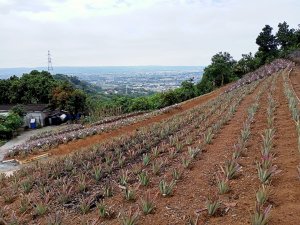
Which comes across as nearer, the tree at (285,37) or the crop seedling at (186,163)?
the crop seedling at (186,163)

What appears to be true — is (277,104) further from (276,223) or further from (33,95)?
(33,95)

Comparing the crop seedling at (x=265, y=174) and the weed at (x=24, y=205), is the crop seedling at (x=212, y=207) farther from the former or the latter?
the weed at (x=24, y=205)

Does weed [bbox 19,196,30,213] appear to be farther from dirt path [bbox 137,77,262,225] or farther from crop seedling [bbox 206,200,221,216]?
crop seedling [bbox 206,200,221,216]

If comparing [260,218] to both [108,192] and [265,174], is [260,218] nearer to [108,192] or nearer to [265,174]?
[265,174]

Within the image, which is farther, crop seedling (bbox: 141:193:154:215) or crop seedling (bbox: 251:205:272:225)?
crop seedling (bbox: 141:193:154:215)

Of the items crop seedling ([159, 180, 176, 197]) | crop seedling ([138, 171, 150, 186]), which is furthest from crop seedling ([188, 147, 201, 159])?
crop seedling ([159, 180, 176, 197])

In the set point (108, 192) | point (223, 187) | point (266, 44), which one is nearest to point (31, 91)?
point (266, 44)

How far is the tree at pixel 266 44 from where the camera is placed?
171ft

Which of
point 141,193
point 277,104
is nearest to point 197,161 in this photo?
point 141,193

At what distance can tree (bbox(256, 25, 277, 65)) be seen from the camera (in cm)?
5197

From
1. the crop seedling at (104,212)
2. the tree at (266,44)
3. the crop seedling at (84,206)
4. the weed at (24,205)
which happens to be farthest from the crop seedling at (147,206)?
the tree at (266,44)

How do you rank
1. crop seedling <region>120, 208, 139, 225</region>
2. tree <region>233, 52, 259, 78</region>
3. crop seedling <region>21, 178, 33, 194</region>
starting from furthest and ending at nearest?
tree <region>233, 52, 259, 78</region> → crop seedling <region>21, 178, 33, 194</region> → crop seedling <region>120, 208, 139, 225</region>

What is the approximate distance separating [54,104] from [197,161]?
38.1 metres

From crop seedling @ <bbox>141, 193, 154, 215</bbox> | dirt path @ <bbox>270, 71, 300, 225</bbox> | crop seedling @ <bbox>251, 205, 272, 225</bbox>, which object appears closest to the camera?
crop seedling @ <bbox>251, 205, 272, 225</bbox>
